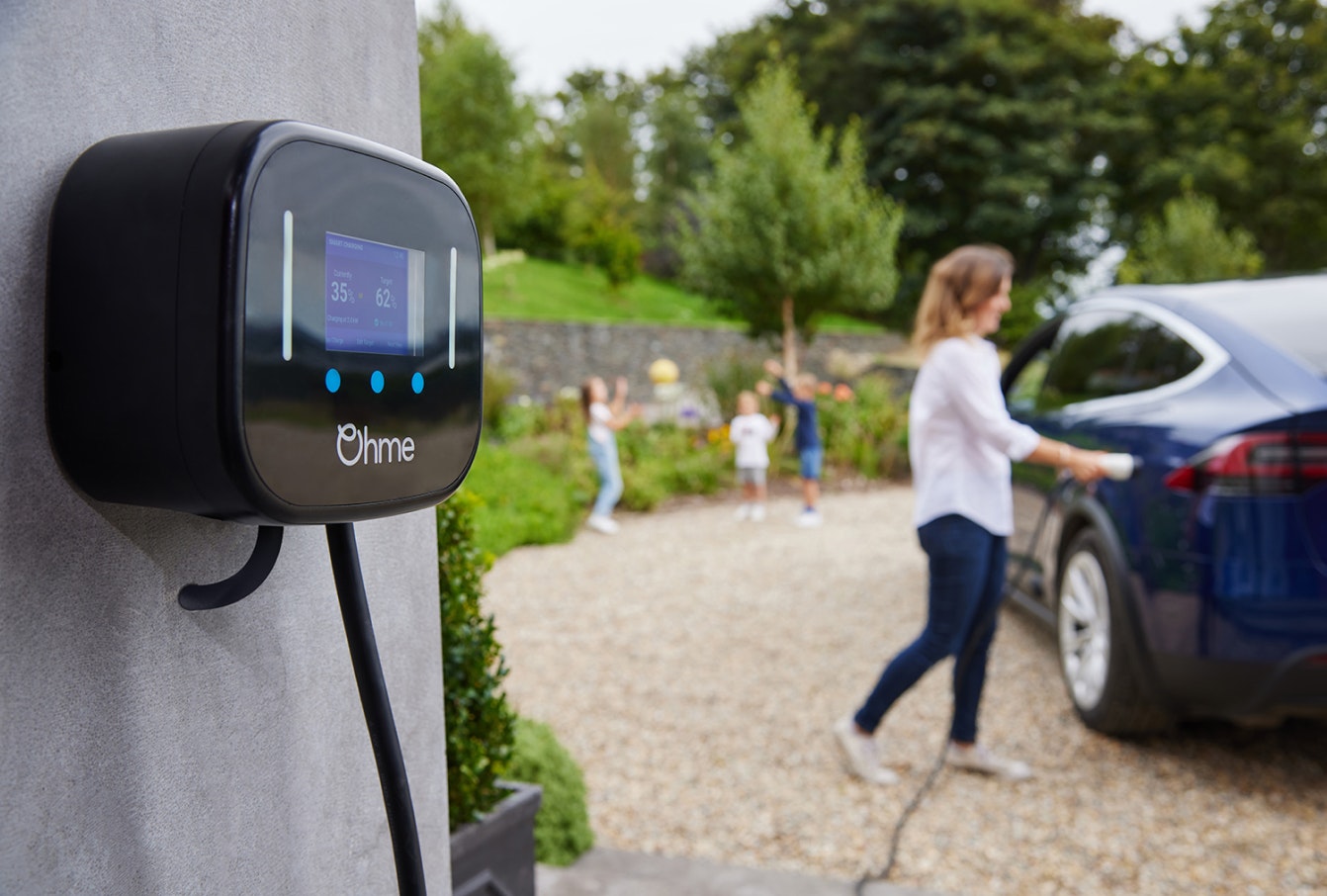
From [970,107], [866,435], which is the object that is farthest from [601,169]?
[866,435]

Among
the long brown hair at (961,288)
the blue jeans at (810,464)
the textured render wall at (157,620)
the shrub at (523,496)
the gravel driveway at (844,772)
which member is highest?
the long brown hair at (961,288)

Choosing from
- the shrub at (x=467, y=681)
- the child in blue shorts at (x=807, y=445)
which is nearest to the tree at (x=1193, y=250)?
the child in blue shorts at (x=807, y=445)

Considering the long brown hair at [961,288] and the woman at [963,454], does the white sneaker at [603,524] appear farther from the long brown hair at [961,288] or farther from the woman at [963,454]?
the long brown hair at [961,288]

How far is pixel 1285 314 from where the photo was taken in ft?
11.3

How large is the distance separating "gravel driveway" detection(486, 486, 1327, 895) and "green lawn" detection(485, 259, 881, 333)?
18.6 m

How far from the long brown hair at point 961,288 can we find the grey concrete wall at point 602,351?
1467cm

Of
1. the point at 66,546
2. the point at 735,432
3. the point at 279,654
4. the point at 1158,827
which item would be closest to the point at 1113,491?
the point at 1158,827

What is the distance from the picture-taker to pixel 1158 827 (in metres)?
3.31

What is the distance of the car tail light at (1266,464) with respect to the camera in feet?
9.80

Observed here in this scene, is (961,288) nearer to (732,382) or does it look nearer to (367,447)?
(367,447)

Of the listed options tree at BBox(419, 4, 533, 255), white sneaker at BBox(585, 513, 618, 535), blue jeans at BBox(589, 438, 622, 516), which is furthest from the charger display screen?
tree at BBox(419, 4, 533, 255)

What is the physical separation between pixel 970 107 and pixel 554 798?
1257 inches

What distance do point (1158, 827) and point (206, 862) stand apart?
320cm

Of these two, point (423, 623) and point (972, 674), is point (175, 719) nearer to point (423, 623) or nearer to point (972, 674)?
point (423, 623)
